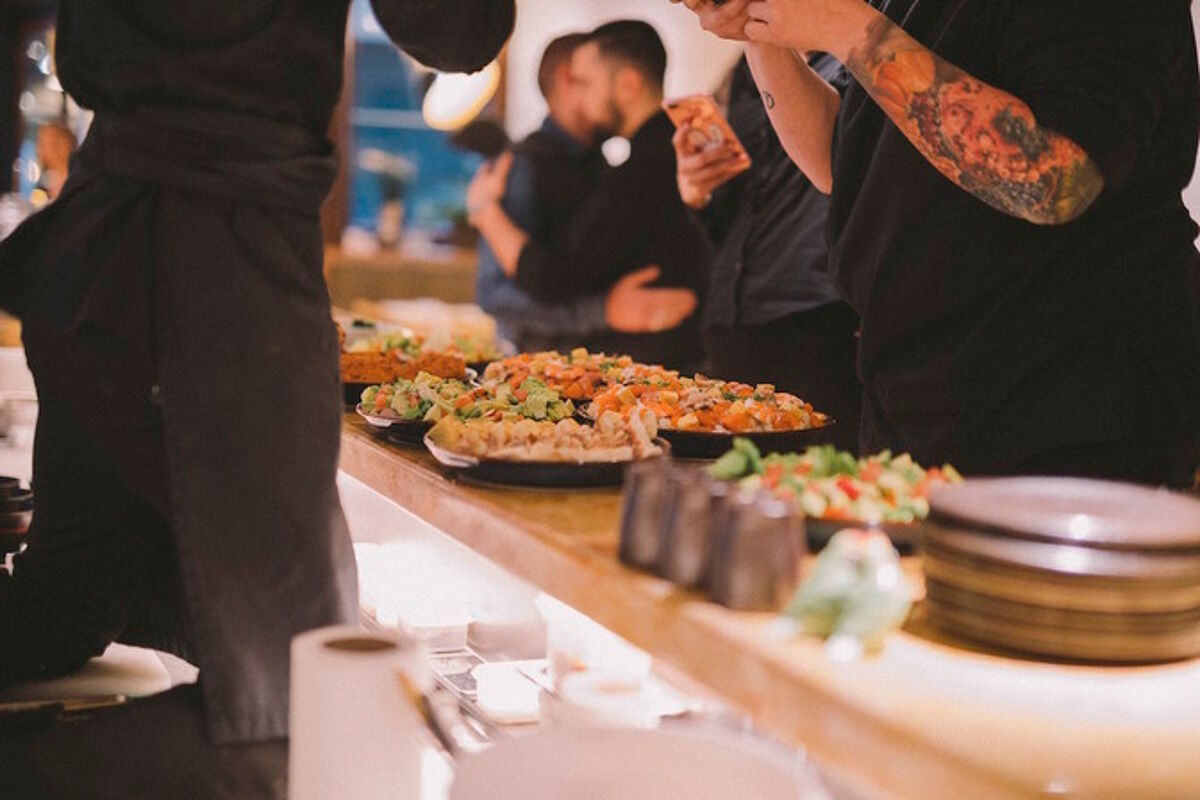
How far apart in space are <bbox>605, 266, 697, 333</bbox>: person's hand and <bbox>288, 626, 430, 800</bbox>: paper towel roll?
11.7 feet

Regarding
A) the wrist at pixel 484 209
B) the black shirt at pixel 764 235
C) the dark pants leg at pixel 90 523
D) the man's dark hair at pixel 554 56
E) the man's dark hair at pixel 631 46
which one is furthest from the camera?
the wrist at pixel 484 209

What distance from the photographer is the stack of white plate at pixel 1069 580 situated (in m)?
1.21

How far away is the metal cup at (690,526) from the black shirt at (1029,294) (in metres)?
0.92

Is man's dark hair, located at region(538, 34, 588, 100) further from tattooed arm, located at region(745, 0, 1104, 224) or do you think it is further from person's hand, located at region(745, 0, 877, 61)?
tattooed arm, located at region(745, 0, 1104, 224)

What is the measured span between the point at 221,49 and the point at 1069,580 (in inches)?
47.1

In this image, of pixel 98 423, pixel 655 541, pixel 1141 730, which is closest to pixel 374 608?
pixel 98 423

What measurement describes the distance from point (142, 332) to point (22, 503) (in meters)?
1.05

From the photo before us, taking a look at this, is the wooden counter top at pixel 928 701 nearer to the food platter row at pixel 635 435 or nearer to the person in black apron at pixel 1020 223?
the food platter row at pixel 635 435

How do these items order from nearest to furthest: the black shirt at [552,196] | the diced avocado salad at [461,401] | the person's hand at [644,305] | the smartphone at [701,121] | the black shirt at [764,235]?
the diced avocado salad at [461,401] < the smartphone at [701,121] < the black shirt at [764,235] < the person's hand at [644,305] < the black shirt at [552,196]

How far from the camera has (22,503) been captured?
256cm

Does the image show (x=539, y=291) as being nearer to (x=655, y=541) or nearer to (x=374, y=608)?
(x=374, y=608)

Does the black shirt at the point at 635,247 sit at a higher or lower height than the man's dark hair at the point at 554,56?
lower

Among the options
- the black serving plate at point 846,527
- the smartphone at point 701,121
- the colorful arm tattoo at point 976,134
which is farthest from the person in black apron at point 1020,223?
the black serving plate at point 846,527

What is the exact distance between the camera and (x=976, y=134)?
181 centimetres
